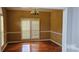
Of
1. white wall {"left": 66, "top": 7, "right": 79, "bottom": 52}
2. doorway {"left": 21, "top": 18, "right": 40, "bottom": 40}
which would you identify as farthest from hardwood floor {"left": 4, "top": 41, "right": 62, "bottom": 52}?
white wall {"left": 66, "top": 7, "right": 79, "bottom": 52}

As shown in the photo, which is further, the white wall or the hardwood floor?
the hardwood floor

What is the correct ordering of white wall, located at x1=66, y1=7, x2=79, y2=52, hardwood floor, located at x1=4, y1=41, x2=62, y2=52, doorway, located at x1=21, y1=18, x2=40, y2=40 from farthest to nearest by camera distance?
doorway, located at x1=21, y1=18, x2=40, y2=40
hardwood floor, located at x1=4, y1=41, x2=62, y2=52
white wall, located at x1=66, y1=7, x2=79, y2=52

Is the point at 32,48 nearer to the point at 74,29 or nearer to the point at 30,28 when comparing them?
the point at 30,28

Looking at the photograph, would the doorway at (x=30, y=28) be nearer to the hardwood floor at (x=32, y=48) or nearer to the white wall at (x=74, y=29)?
the hardwood floor at (x=32, y=48)

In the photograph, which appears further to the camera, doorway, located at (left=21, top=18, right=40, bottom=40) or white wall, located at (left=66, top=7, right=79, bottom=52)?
doorway, located at (left=21, top=18, right=40, bottom=40)

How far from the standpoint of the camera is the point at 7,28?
23.1ft

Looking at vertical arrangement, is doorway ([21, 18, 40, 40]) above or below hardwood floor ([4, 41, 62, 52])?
above

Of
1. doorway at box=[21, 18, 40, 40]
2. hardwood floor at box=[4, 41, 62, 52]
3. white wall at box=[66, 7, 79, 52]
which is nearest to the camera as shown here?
white wall at box=[66, 7, 79, 52]

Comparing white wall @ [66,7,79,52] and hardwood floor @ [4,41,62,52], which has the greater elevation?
white wall @ [66,7,79,52]

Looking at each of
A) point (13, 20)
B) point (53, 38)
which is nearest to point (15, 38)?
point (13, 20)

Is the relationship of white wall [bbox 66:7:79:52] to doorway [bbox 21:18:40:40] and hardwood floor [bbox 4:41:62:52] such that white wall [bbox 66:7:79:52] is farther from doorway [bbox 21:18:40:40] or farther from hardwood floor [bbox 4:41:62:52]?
doorway [bbox 21:18:40:40]

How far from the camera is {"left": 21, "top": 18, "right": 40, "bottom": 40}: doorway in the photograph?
24.0 feet
